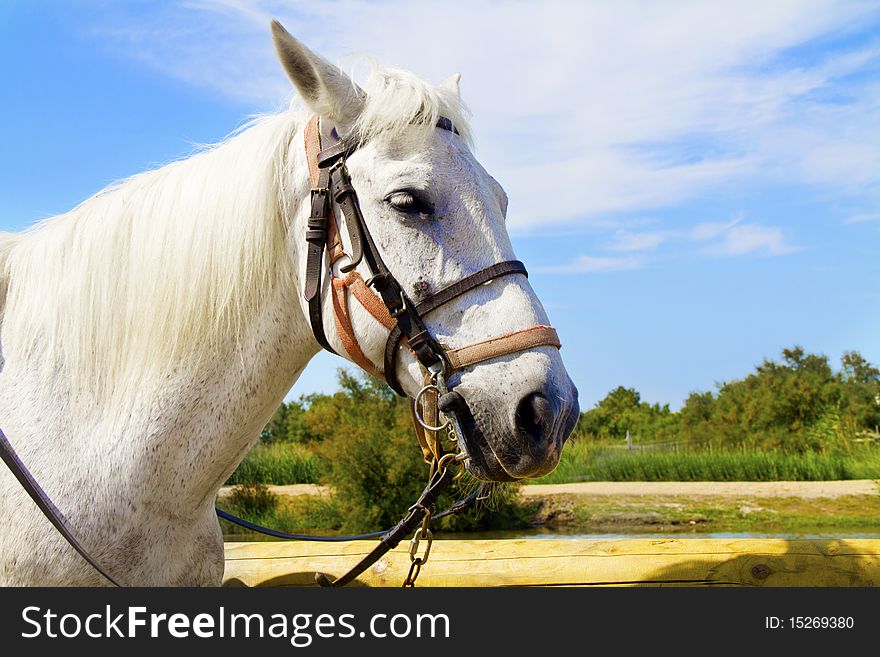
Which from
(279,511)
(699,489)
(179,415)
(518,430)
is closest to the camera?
(518,430)

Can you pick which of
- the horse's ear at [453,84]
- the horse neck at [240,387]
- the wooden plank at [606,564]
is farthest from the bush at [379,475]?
the horse neck at [240,387]

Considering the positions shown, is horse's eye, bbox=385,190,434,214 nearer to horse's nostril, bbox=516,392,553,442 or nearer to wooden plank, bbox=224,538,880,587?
horse's nostril, bbox=516,392,553,442

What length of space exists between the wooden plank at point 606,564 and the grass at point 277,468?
41.5ft

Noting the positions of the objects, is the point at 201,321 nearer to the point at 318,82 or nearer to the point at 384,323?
the point at 384,323

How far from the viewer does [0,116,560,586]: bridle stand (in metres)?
2.00

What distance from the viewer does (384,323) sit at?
2072 millimetres

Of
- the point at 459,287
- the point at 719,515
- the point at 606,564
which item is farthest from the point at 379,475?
the point at 459,287

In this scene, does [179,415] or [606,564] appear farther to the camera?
[606,564]

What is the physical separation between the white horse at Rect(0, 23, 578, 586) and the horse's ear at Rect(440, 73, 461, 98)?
80 millimetres

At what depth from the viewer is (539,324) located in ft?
6.47

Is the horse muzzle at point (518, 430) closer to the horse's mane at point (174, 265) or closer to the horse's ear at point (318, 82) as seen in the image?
the horse's mane at point (174, 265)

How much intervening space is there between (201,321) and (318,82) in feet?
2.66

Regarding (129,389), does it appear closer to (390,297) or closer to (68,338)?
(68,338)

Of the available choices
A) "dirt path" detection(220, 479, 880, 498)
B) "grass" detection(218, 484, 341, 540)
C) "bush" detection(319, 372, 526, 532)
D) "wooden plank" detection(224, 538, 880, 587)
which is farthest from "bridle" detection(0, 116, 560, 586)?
"dirt path" detection(220, 479, 880, 498)
